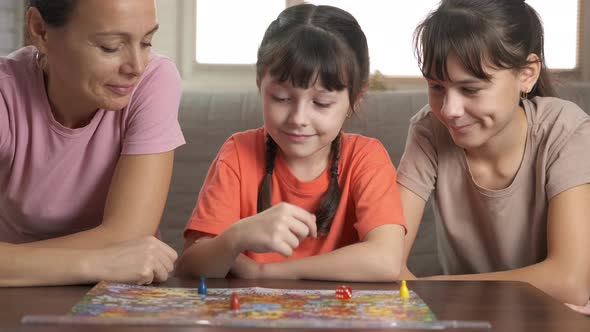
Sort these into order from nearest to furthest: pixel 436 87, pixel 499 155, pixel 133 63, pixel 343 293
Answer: pixel 343 293
pixel 133 63
pixel 436 87
pixel 499 155

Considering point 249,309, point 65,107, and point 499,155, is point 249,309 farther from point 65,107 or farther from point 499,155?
point 499,155

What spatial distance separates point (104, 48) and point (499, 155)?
0.90 meters

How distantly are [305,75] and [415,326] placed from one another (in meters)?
0.71

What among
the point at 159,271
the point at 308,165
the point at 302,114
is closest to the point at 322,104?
the point at 302,114

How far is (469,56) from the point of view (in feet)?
5.95

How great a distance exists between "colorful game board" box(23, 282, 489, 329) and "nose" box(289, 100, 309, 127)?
410 mm

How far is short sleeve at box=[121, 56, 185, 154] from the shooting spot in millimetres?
1748

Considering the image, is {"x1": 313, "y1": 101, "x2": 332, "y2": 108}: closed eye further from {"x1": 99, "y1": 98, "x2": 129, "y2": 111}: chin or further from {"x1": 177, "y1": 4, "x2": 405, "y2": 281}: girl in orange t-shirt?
{"x1": 99, "y1": 98, "x2": 129, "y2": 111}: chin

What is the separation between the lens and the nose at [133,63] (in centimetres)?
165

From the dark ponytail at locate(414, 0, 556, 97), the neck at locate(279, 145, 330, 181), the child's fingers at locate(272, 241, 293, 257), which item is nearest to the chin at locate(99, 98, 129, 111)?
the neck at locate(279, 145, 330, 181)

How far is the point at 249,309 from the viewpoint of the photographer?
118 centimetres

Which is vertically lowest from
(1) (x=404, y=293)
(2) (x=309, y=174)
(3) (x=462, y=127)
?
(1) (x=404, y=293)

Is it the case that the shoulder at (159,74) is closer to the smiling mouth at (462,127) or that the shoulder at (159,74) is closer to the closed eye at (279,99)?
the closed eye at (279,99)

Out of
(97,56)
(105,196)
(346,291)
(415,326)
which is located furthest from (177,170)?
(415,326)
